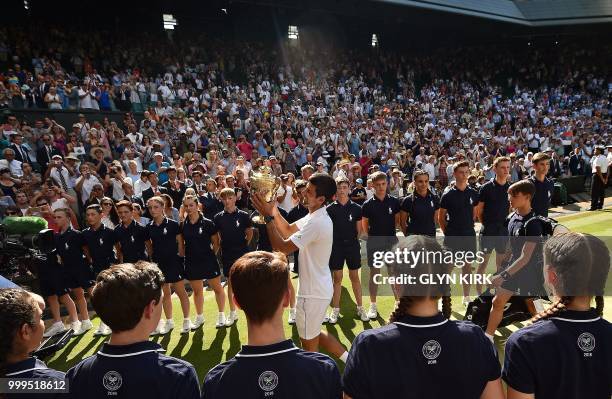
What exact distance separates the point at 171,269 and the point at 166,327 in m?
0.80

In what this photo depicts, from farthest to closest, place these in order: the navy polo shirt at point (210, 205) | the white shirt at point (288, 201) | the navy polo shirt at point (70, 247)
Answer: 1. the white shirt at point (288, 201)
2. the navy polo shirt at point (210, 205)
3. the navy polo shirt at point (70, 247)

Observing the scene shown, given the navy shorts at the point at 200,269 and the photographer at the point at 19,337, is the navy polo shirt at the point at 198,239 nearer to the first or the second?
the navy shorts at the point at 200,269

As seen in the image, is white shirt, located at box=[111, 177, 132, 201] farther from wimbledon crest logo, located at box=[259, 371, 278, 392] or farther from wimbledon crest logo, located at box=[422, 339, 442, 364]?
wimbledon crest logo, located at box=[422, 339, 442, 364]

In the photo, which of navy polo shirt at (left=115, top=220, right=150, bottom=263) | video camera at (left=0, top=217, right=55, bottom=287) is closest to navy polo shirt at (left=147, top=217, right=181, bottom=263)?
navy polo shirt at (left=115, top=220, right=150, bottom=263)

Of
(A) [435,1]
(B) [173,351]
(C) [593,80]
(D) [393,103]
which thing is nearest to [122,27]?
(D) [393,103]

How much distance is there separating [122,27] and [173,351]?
21.1m

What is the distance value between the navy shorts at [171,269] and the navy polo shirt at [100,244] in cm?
84

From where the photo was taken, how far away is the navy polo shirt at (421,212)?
6824 millimetres

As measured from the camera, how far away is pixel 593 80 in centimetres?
3053

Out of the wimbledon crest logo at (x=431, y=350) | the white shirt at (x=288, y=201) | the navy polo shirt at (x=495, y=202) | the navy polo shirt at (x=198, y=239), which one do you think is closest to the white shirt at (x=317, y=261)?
the wimbledon crest logo at (x=431, y=350)

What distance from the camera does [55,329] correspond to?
6.55m

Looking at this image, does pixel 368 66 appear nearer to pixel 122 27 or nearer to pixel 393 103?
pixel 393 103

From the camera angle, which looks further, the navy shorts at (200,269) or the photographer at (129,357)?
the navy shorts at (200,269)

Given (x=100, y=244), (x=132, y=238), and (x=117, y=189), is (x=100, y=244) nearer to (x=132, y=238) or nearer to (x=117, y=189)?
(x=132, y=238)
